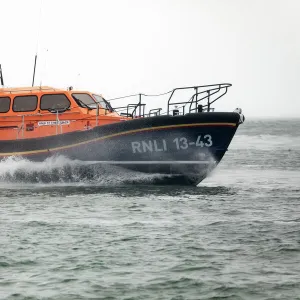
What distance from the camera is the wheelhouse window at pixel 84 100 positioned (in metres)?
15.1

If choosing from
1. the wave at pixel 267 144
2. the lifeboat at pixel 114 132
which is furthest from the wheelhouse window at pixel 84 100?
the wave at pixel 267 144

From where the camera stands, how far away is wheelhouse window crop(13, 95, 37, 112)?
15.2 metres

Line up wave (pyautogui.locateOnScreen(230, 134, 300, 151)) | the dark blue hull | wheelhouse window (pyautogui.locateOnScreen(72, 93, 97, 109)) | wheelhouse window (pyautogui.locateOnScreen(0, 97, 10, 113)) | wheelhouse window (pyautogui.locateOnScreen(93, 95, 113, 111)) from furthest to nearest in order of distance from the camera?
1. wave (pyautogui.locateOnScreen(230, 134, 300, 151))
2. wheelhouse window (pyautogui.locateOnScreen(93, 95, 113, 111))
3. wheelhouse window (pyautogui.locateOnScreen(0, 97, 10, 113))
4. wheelhouse window (pyautogui.locateOnScreen(72, 93, 97, 109))
5. the dark blue hull

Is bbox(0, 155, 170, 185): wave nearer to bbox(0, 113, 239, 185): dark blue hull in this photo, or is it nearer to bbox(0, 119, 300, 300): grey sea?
bbox(0, 119, 300, 300): grey sea

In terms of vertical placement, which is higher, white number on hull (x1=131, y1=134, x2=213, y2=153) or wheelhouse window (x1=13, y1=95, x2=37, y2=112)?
wheelhouse window (x1=13, y1=95, x2=37, y2=112)

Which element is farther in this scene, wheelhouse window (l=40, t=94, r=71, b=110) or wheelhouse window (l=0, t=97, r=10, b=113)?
wheelhouse window (l=0, t=97, r=10, b=113)

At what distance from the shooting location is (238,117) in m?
14.0

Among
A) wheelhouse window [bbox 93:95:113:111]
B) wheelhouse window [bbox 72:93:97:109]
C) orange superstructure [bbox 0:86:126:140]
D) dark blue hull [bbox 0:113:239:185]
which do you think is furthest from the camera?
wheelhouse window [bbox 93:95:113:111]

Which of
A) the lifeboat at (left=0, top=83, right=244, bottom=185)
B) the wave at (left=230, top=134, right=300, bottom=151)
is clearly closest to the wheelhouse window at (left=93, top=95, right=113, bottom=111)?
the lifeboat at (left=0, top=83, right=244, bottom=185)

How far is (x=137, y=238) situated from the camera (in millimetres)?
9219

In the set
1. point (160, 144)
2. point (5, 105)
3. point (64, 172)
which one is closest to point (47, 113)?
point (5, 105)

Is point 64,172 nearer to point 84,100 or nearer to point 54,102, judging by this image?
point 54,102

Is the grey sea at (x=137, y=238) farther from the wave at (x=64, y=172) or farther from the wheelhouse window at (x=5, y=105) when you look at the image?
the wheelhouse window at (x=5, y=105)

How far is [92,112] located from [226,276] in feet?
27.9
